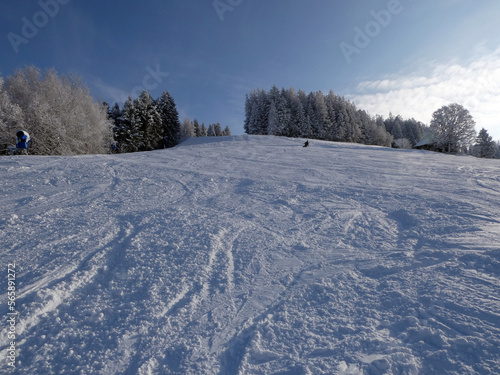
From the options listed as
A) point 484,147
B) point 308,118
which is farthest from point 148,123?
point 484,147

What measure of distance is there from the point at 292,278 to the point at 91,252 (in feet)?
11.3

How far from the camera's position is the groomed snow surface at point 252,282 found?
7.32 ft

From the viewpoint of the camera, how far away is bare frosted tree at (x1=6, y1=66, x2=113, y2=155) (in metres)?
18.9

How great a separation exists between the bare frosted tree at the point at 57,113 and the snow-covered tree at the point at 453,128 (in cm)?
4321

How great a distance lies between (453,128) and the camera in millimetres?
30328

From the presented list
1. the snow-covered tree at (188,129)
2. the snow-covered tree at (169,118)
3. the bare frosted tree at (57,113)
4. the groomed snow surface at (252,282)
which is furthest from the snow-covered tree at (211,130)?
the groomed snow surface at (252,282)

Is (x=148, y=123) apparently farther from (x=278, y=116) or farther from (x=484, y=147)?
(x=484, y=147)

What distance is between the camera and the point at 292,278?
337cm

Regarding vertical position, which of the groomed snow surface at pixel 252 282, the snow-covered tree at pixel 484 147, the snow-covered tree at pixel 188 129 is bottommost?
the groomed snow surface at pixel 252 282

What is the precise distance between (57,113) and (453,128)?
4627 centimetres

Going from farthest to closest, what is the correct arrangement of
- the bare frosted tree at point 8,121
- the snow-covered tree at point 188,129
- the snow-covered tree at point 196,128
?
1. the snow-covered tree at point 196,128
2. the snow-covered tree at point 188,129
3. the bare frosted tree at point 8,121

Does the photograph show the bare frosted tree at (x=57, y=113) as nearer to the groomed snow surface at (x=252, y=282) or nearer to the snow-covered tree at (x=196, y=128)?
the groomed snow surface at (x=252, y=282)

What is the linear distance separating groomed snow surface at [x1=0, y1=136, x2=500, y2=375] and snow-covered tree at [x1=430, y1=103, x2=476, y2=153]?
3234 cm

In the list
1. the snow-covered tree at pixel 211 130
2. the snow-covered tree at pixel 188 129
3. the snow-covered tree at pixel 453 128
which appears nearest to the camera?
the snow-covered tree at pixel 453 128
